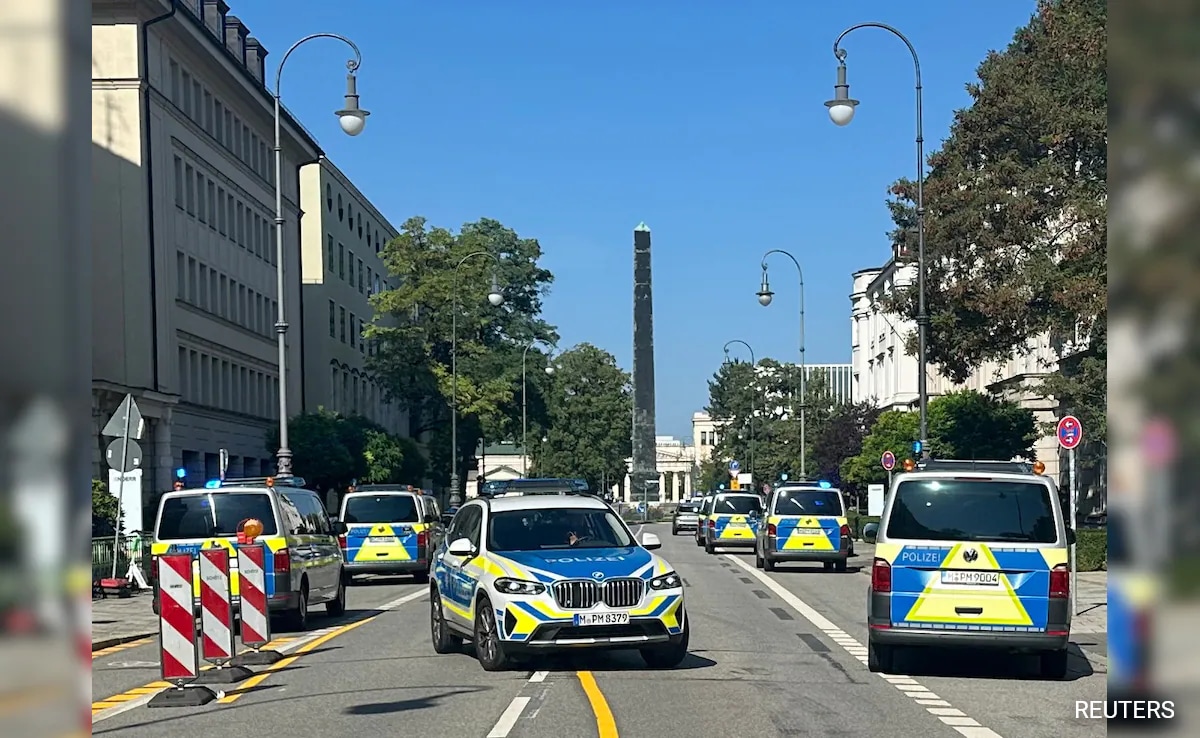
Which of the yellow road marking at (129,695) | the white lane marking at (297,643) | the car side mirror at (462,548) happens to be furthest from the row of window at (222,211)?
the yellow road marking at (129,695)

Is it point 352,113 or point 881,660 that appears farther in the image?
point 352,113

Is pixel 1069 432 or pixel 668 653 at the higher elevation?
pixel 1069 432

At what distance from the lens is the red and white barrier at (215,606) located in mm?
14539

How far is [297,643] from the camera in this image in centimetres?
1911

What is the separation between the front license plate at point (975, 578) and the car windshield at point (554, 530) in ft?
12.2

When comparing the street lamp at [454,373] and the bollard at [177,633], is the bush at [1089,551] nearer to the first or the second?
the bollard at [177,633]

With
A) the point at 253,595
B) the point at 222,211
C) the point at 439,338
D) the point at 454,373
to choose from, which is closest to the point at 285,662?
the point at 253,595

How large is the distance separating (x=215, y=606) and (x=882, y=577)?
6329mm

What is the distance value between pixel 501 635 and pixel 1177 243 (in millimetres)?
13915

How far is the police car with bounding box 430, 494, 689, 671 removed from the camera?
14.5m

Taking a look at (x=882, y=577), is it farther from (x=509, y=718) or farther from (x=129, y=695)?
(x=129, y=695)

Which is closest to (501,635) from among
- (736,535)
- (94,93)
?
(94,93)

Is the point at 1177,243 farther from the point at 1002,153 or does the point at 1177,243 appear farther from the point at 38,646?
the point at 1002,153

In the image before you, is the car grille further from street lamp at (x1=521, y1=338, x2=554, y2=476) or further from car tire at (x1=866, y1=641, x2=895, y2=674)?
street lamp at (x1=521, y1=338, x2=554, y2=476)
